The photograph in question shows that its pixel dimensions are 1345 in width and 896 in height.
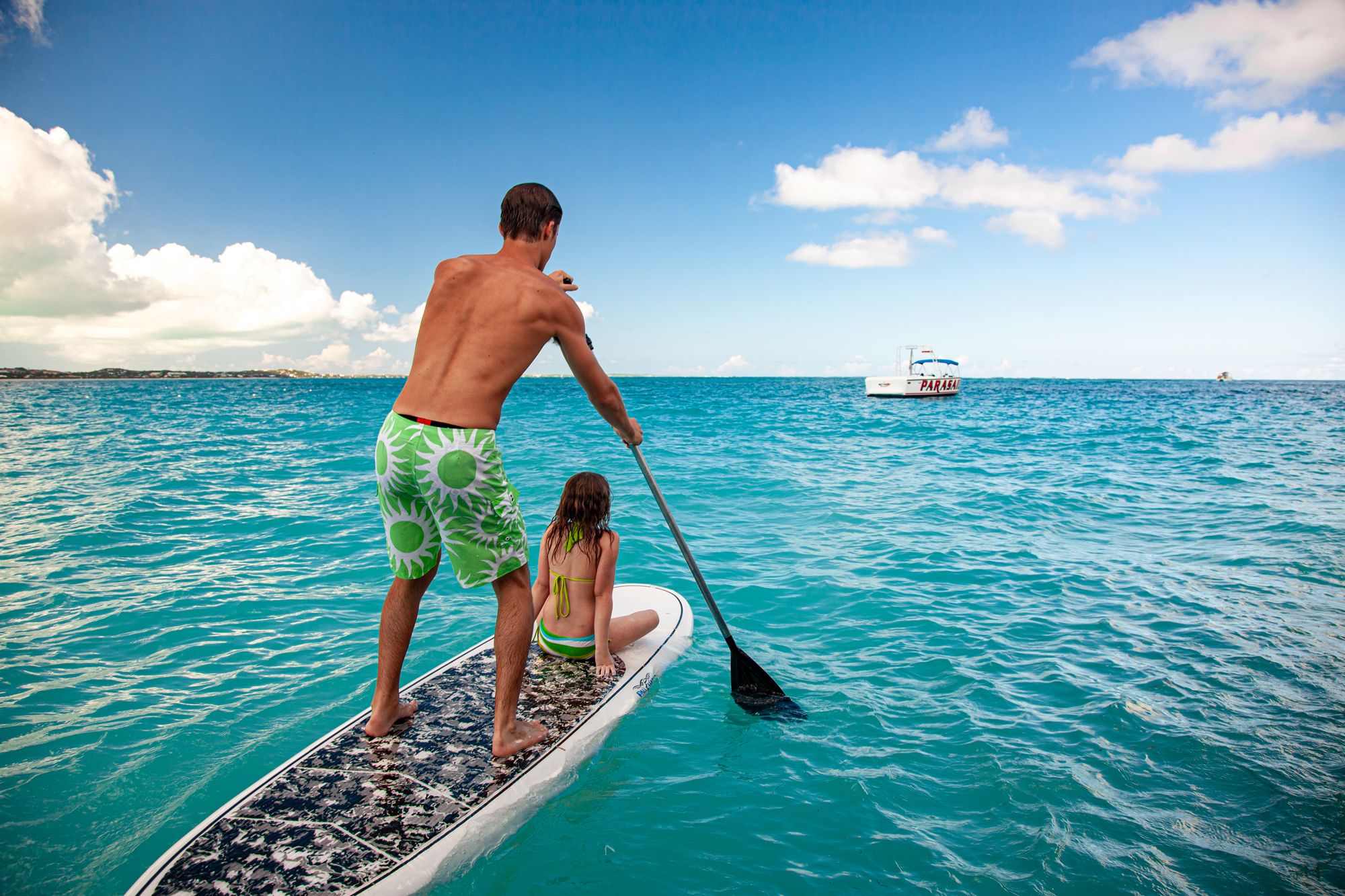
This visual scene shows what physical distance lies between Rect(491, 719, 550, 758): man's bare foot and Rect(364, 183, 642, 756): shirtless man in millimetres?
10

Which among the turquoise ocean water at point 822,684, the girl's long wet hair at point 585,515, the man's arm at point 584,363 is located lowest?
the turquoise ocean water at point 822,684

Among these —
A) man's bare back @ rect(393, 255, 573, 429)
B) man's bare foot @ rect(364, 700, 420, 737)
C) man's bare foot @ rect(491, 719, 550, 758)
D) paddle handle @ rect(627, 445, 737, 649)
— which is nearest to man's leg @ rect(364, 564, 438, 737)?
man's bare foot @ rect(364, 700, 420, 737)

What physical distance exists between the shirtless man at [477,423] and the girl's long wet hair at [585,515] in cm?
104

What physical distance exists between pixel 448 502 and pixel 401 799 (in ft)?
4.51

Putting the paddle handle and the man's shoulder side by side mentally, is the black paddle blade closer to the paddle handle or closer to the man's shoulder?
the paddle handle

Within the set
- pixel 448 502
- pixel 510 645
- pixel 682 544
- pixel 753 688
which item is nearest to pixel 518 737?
pixel 510 645

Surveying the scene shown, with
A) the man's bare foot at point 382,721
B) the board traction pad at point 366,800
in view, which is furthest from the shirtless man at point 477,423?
the man's bare foot at point 382,721

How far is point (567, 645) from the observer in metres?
4.37

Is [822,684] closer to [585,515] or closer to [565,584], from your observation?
[565,584]

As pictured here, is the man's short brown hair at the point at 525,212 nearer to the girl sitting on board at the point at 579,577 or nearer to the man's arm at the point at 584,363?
the man's arm at the point at 584,363

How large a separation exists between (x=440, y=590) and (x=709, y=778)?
4.27m

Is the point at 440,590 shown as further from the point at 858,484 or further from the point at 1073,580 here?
the point at 858,484

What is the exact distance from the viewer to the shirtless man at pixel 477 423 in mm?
2754

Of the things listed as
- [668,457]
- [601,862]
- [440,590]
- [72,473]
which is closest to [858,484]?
[668,457]
